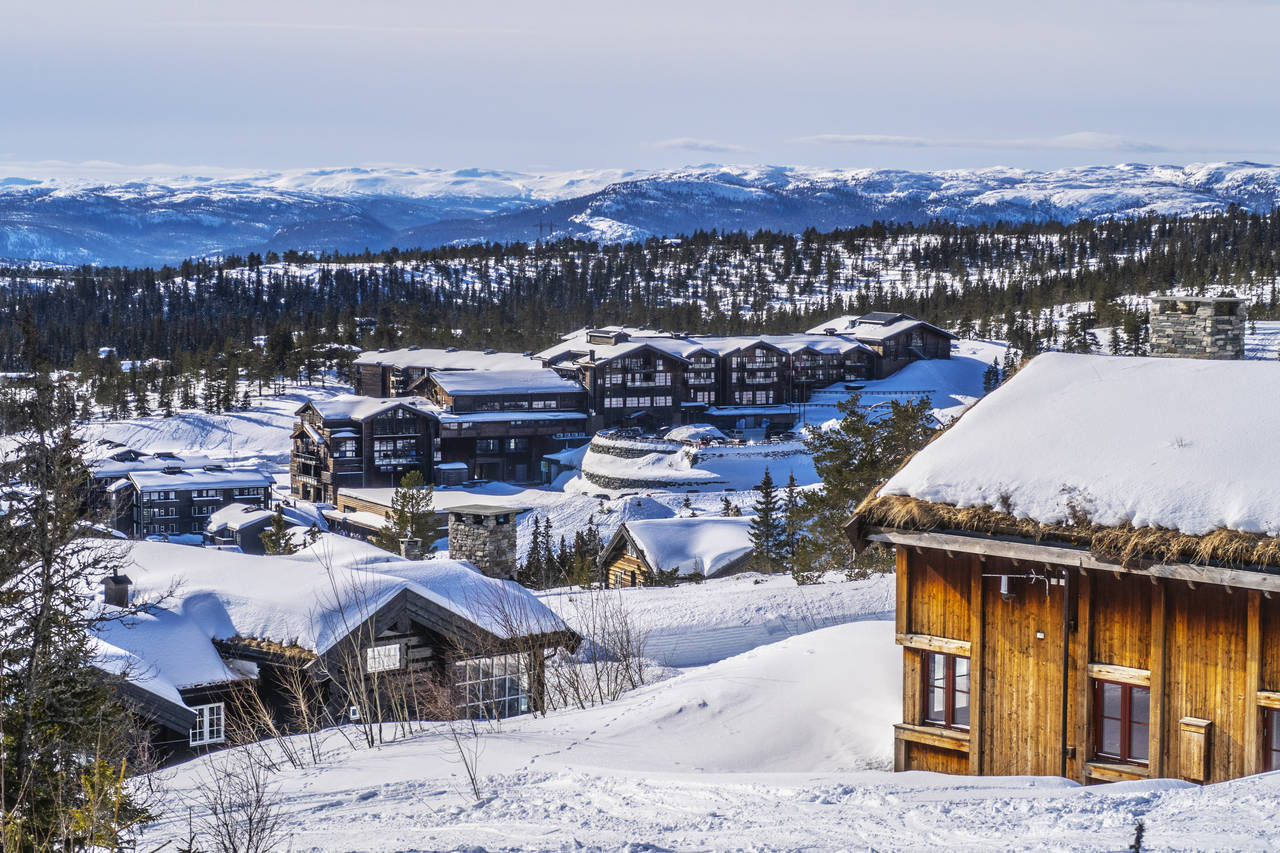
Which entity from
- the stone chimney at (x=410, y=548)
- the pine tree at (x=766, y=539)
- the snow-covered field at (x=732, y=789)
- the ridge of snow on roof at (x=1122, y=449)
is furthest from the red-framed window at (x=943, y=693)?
the pine tree at (x=766, y=539)

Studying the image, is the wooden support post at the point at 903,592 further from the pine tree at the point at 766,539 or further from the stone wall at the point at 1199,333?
the pine tree at the point at 766,539

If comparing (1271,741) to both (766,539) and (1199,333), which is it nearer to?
(1199,333)

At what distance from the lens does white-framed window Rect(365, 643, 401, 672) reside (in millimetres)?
15461

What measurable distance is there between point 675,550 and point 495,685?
2133 centimetres

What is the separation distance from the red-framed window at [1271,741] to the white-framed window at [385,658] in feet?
32.2

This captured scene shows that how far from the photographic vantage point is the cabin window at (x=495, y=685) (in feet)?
50.2

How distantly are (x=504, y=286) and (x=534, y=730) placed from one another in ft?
437

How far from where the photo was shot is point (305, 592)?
1559 centimetres

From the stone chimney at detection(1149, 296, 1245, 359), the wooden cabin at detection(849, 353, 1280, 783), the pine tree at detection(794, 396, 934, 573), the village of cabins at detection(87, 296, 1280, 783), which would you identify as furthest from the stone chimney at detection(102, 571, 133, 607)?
the pine tree at detection(794, 396, 934, 573)

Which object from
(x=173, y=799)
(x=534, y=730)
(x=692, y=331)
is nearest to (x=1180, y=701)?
(x=534, y=730)

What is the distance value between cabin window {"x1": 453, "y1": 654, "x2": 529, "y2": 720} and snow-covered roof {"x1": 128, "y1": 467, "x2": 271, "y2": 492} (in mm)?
44107

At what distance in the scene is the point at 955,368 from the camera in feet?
268

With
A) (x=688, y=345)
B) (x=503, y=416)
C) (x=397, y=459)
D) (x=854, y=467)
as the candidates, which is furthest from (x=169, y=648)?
(x=688, y=345)

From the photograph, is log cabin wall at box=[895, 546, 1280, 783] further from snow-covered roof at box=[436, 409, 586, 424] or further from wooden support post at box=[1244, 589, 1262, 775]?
snow-covered roof at box=[436, 409, 586, 424]
